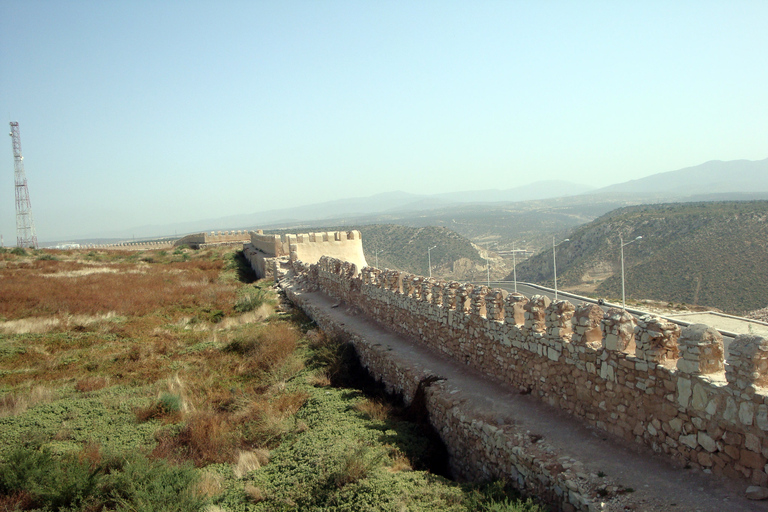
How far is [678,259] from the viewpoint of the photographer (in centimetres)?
3388

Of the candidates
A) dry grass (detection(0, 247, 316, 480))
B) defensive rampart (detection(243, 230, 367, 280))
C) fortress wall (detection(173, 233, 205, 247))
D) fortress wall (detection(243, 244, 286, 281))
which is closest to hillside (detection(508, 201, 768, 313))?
defensive rampart (detection(243, 230, 367, 280))

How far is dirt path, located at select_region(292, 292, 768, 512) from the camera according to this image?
363cm

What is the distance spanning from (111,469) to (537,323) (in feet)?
17.7

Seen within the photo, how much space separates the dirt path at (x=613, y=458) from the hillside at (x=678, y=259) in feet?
77.4

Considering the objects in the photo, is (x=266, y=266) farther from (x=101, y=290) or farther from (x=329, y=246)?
(x=101, y=290)

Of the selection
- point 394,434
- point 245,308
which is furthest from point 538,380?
point 245,308

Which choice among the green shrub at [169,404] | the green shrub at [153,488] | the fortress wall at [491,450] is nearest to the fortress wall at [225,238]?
the green shrub at [169,404]

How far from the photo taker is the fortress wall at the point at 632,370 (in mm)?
3627

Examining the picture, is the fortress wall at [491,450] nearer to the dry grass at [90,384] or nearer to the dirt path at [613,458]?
the dirt path at [613,458]

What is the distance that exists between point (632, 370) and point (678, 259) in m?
34.8

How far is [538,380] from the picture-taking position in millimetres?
5836

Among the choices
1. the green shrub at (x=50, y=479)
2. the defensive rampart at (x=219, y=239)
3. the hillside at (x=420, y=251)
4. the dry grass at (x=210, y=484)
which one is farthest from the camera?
the hillside at (x=420, y=251)

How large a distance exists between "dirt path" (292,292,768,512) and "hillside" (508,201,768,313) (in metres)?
23.6

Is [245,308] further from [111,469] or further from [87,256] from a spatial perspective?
[87,256]
